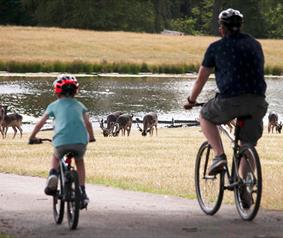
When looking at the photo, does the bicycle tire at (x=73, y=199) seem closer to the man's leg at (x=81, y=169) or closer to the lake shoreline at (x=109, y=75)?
the man's leg at (x=81, y=169)

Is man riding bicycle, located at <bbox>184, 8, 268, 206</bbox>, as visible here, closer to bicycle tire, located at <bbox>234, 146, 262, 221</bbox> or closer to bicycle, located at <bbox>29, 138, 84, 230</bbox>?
bicycle tire, located at <bbox>234, 146, 262, 221</bbox>

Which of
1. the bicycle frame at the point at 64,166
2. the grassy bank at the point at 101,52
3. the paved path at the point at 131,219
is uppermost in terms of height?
the grassy bank at the point at 101,52

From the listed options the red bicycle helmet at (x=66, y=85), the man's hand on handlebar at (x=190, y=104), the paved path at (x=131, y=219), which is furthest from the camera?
the man's hand on handlebar at (x=190, y=104)

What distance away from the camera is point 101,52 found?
8150 cm

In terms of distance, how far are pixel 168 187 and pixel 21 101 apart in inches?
1330

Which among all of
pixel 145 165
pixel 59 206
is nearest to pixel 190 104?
pixel 59 206

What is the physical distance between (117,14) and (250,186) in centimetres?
9662

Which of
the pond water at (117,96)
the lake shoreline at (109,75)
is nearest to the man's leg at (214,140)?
the pond water at (117,96)

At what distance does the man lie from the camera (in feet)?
30.8

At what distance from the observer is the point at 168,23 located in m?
123

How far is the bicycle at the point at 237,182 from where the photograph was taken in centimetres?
909

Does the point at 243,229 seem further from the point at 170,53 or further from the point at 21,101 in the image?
the point at 170,53

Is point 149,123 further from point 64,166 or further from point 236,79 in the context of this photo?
point 64,166

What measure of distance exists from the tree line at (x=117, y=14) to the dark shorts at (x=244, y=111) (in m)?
88.8
